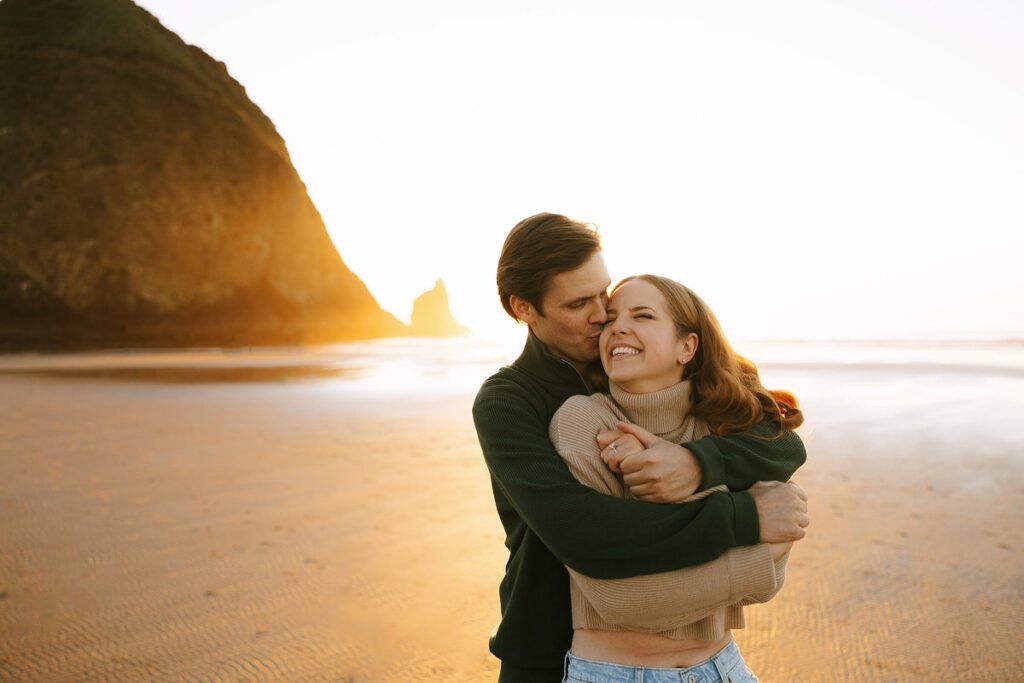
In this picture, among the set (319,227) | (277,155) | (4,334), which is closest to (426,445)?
(4,334)

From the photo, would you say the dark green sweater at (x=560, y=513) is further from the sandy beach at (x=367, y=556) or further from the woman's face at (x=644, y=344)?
the sandy beach at (x=367, y=556)

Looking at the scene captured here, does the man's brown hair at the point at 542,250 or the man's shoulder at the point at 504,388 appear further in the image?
the man's brown hair at the point at 542,250

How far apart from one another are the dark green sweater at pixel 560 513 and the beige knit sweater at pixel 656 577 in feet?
0.13

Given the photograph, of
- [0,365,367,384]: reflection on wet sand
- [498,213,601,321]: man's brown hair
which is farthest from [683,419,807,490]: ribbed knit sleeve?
[0,365,367,384]: reflection on wet sand

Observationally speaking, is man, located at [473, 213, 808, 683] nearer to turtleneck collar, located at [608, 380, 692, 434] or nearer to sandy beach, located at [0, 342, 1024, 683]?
turtleneck collar, located at [608, 380, 692, 434]

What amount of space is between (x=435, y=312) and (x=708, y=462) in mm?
167020

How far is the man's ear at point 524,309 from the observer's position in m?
2.16

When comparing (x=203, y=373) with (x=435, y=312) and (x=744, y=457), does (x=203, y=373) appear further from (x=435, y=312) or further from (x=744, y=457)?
(x=435, y=312)

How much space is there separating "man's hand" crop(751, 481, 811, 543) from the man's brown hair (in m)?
0.89

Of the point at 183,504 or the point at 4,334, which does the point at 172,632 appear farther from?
the point at 4,334

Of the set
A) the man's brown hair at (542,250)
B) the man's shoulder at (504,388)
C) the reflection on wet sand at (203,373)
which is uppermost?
the man's brown hair at (542,250)

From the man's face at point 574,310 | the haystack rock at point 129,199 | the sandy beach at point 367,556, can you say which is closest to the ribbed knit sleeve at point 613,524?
the man's face at point 574,310

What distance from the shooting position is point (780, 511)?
167 cm

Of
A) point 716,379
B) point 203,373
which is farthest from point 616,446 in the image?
point 203,373
